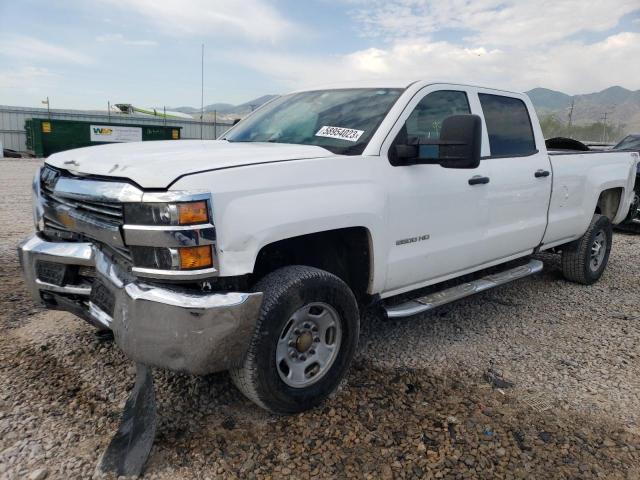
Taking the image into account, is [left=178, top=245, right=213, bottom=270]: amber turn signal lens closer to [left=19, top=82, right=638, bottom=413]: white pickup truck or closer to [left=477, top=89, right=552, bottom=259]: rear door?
[left=19, top=82, right=638, bottom=413]: white pickup truck

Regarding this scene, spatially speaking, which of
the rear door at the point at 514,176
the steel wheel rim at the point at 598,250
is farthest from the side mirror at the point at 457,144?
the steel wheel rim at the point at 598,250

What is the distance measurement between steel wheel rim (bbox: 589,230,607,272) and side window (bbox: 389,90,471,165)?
8.75 ft

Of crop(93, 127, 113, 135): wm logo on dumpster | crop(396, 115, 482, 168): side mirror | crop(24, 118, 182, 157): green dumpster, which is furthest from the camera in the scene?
crop(93, 127, 113, 135): wm logo on dumpster

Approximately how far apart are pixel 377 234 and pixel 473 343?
1.41 m

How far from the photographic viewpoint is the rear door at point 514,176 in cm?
391

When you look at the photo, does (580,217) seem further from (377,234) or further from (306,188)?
(306,188)

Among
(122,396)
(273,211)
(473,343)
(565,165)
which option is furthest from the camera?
(565,165)

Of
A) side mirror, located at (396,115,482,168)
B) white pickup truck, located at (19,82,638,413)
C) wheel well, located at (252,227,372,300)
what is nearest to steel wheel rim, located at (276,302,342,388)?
white pickup truck, located at (19,82,638,413)

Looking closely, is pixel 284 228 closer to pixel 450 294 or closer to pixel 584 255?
pixel 450 294

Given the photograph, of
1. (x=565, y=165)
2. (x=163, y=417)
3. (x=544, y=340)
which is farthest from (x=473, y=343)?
(x=163, y=417)

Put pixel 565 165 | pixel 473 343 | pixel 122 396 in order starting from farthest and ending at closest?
pixel 565 165 < pixel 473 343 < pixel 122 396

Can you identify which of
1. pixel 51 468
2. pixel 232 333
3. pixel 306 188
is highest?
pixel 306 188

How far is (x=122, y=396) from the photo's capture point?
9.55 ft

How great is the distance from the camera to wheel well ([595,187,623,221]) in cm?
566
